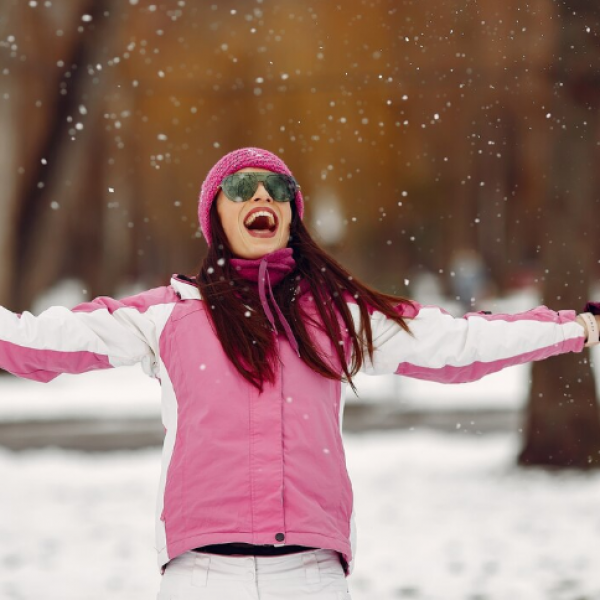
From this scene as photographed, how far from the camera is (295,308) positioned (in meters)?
2.85

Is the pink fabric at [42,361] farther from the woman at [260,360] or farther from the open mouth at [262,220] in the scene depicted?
the open mouth at [262,220]

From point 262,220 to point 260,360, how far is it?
1.58 ft

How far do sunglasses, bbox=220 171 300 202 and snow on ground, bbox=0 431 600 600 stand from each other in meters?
3.27

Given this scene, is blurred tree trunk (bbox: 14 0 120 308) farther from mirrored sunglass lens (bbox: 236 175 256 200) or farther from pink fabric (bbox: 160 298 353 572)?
pink fabric (bbox: 160 298 353 572)

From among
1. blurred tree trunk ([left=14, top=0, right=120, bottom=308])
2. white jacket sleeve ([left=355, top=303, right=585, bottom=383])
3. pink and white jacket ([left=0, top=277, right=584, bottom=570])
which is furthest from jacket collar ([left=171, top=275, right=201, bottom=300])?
blurred tree trunk ([left=14, top=0, right=120, bottom=308])

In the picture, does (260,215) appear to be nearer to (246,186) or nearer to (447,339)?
(246,186)

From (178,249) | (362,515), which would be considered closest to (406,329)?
(362,515)

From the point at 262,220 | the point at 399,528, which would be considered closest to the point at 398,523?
the point at 399,528

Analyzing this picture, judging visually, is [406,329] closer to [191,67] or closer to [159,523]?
[159,523]

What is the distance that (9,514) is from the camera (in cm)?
812

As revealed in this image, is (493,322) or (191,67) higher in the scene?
(191,67)

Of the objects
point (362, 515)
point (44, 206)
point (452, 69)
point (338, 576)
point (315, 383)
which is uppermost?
point (452, 69)

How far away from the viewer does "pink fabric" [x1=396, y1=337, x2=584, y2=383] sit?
9.67 feet

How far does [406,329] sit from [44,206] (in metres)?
10.7
